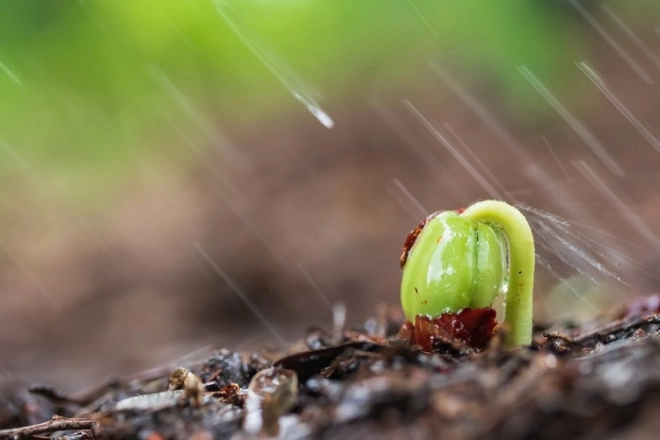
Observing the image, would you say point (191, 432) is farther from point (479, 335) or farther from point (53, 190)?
point (53, 190)

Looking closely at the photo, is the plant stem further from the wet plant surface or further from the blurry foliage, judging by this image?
the blurry foliage

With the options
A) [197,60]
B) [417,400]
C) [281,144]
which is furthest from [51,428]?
[197,60]

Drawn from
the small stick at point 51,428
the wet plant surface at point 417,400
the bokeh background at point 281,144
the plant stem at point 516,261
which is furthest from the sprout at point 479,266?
the bokeh background at point 281,144

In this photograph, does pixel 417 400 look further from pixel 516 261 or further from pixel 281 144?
pixel 281 144

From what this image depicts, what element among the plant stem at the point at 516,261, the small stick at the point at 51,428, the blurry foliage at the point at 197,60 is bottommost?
the plant stem at the point at 516,261

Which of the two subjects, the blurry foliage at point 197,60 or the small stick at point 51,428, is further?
the blurry foliage at point 197,60

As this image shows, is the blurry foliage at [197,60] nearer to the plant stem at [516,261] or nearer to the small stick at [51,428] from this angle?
the plant stem at [516,261]

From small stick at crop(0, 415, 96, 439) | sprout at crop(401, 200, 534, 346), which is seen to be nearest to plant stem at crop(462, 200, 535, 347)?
sprout at crop(401, 200, 534, 346)
